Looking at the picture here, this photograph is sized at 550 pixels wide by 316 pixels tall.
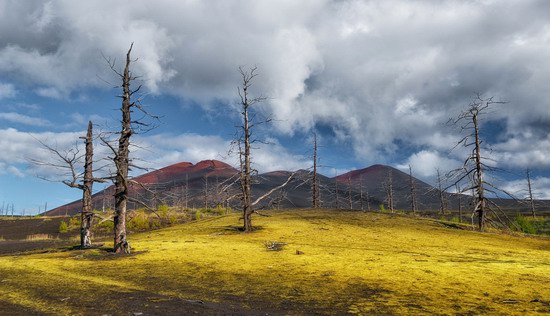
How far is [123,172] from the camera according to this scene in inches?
833

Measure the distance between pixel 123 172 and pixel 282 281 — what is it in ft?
43.0

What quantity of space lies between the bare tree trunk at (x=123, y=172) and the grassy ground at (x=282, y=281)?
103cm

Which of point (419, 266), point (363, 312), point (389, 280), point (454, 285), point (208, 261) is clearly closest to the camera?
point (363, 312)

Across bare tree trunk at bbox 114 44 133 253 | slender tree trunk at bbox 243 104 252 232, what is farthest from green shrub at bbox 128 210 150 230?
bare tree trunk at bbox 114 44 133 253

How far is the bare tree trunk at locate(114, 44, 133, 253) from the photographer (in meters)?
20.4

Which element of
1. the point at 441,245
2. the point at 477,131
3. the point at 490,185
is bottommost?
the point at 441,245

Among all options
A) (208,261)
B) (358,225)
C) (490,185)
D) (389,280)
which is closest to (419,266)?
(389,280)

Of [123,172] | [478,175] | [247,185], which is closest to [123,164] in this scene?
[123,172]

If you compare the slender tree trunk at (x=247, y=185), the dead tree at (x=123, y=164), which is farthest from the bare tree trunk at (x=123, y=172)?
the slender tree trunk at (x=247, y=185)

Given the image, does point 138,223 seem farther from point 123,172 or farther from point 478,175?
point 478,175

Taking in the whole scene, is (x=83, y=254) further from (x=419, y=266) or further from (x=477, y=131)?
(x=477, y=131)

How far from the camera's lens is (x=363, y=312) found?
847 centimetres

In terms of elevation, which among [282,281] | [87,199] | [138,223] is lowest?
[282,281]

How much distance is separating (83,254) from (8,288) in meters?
8.45
